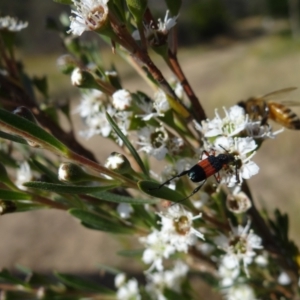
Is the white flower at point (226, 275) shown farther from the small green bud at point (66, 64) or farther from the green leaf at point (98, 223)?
the small green bud at point (66, 64)

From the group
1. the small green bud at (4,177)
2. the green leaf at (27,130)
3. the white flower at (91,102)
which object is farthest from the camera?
the white flower at (91,102)

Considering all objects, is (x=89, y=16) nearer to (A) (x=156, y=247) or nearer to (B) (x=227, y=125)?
(B) (x=227, y=125)

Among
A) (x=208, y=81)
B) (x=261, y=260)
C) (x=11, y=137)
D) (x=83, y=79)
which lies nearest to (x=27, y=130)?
(x=11, y=137)

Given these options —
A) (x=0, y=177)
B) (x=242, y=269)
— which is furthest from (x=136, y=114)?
(x=242, y=269)

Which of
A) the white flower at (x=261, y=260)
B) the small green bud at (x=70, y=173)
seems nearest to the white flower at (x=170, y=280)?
the white flower at (x=261, y=260)

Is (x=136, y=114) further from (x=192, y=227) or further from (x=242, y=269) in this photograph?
(x=242, y=269)

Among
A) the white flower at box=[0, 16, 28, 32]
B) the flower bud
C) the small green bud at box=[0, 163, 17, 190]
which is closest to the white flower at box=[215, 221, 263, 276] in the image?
the flower bud
